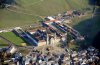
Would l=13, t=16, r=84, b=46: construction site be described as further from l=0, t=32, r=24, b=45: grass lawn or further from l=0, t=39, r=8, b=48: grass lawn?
l=0, t=39, r=8, b=48: grass lawn

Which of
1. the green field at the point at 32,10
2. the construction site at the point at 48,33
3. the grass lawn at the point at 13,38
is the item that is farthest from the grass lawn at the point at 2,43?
the green field at the point at 32,10

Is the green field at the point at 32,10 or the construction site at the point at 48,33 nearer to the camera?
the construction site at the point at 48,33

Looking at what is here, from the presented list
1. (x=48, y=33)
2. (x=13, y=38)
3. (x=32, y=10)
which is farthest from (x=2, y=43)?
(x=32, y=10)

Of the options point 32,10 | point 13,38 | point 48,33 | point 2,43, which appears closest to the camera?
point 2,43

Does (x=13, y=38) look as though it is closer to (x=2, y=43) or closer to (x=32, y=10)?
(x=2, y=43)

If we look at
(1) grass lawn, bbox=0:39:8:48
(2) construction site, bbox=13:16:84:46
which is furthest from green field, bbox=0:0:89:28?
(1) grass lawn, bbox=0:39:8:48

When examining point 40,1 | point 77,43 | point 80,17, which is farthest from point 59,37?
point 40,1

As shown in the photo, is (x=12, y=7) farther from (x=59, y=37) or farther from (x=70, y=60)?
(x=70, y=60)

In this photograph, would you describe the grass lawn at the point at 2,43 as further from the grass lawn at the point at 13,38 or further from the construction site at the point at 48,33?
the construction site at the point at 48,33
